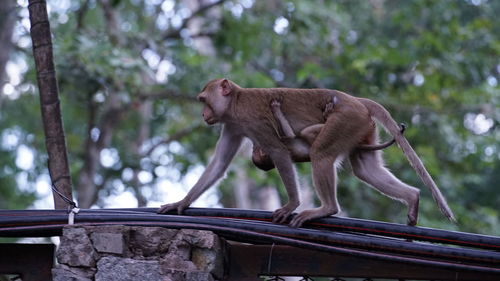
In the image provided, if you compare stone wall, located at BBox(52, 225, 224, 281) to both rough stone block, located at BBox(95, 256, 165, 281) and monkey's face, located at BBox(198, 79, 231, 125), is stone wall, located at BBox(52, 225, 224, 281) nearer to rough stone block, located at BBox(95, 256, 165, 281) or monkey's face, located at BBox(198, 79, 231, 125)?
rough stone block, located at BBox(95, 256, 165, 281)

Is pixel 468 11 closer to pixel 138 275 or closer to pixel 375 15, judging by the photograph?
pixel 375 15

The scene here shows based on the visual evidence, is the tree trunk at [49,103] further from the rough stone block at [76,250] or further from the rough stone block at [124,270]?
the rough stone block at [124,270]

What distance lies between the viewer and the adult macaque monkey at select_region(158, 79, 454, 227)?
505 cm

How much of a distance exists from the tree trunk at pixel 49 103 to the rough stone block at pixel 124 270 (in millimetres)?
1167

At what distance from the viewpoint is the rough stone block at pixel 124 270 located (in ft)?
13.7

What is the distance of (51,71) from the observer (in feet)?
18.1

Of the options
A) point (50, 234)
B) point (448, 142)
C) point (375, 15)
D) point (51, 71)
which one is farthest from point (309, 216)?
point (375, 15)

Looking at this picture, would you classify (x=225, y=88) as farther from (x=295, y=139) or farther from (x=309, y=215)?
(x=309, y=215)

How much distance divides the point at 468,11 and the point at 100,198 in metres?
7.47

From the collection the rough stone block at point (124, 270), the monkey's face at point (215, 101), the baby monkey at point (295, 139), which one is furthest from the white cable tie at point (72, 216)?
the monkey's face at point (215, 101)

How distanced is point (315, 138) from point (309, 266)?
106cm

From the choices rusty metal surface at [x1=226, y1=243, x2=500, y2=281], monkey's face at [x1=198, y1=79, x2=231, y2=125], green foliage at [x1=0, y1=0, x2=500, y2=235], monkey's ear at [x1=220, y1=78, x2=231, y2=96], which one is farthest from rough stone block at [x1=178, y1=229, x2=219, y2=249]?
green foliage at [x1=0, y1=0, x2=500, y2=235]

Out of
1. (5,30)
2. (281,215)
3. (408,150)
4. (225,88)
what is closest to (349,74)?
(5,30)

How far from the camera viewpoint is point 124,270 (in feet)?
13.7
